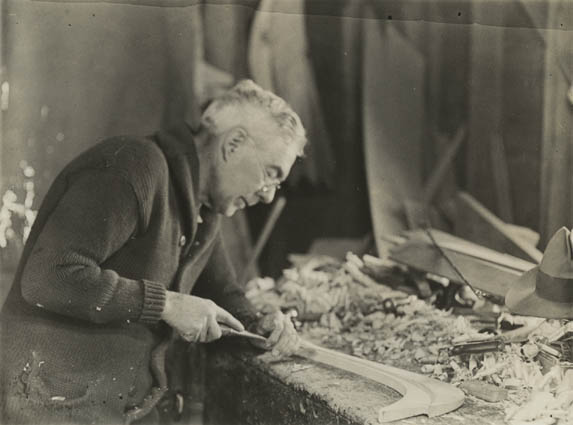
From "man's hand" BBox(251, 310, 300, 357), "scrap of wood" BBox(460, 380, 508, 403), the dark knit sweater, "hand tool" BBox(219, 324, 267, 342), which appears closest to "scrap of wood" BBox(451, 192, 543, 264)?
"scrap of wood" BBox(460, 380, 508, 403)

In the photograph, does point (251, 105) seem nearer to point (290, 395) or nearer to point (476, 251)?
point (290, 395)

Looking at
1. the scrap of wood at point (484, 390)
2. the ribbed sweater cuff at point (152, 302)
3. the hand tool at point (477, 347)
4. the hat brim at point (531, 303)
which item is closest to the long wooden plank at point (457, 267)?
the hat brim at point (531, 303)

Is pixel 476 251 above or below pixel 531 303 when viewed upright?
below

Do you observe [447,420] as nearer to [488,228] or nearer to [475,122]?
[488,228]

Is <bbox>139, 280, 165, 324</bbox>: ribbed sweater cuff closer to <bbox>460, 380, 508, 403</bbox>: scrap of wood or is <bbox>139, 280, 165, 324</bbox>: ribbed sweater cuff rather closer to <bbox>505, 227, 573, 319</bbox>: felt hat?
<bbox>460, 380, 508, 403</bbox>: scrap of wood

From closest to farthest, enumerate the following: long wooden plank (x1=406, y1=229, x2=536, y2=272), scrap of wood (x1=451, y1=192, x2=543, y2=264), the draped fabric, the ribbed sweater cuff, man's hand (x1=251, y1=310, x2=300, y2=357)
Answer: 1. the ribbed sweater cuff
2. man's hand (x1=251, y1=310, x2=300, y2=357)
3. long wooden plank (x1=406, y1=229, x2=536, y2=272)
4. scrap of wood (x1=451, y1=192, x2=543, y2=264)
5. the draped fabric

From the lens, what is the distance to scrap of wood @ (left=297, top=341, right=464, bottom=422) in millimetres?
1790

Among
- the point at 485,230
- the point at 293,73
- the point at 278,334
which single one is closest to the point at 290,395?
the point at 278,334

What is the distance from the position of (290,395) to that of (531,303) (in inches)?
31.0

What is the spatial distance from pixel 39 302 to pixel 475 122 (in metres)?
2.62

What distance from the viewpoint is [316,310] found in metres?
2.68

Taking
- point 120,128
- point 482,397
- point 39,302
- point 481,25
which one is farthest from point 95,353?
point 481,25

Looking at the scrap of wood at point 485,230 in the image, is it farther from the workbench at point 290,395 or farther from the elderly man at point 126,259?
the elderly man at point 126,259

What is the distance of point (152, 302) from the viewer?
1834 millimetres
